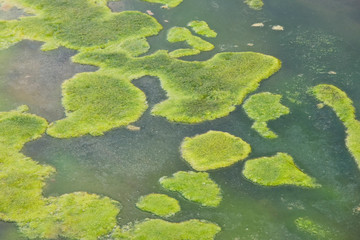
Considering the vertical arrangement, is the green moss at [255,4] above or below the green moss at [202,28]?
above

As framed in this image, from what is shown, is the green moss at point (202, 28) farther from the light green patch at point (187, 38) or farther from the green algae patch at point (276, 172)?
the green algae patch at point (276, 172)

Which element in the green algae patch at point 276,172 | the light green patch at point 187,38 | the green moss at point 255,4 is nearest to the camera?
the green algae patch at point 276,172

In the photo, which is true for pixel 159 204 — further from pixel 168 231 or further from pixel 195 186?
pixel 195 186

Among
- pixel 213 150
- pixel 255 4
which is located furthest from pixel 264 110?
pixel 255 4

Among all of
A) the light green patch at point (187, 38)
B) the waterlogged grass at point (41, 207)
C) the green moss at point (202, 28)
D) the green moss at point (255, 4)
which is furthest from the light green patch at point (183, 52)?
the waterlogged grass at point (41, 207)

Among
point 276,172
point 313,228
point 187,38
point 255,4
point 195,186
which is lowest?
point 195,186

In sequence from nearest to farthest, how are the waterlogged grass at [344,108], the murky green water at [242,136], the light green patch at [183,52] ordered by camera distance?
the murky green water at [242,136] → the waterlogged grass at [344,108] → the light green patch at [183,52]
